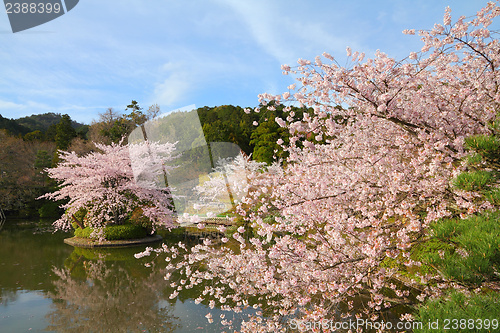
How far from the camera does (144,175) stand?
50.4 ft

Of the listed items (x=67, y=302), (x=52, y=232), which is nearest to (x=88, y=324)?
(x=67, y=302)

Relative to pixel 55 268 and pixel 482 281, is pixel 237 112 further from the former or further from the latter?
pixel 482 281

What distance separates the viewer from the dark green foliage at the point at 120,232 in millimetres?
14234

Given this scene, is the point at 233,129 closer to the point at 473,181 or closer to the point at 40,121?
the point at 473,181

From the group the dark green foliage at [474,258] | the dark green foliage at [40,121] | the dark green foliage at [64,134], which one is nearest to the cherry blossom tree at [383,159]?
the dark green foliage at [474,258]

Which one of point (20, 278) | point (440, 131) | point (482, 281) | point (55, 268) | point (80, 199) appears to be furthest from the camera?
point (80, 199)

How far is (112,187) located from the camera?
49.9 ft

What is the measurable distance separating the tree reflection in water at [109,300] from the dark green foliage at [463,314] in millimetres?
4763

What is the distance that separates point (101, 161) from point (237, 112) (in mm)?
23767

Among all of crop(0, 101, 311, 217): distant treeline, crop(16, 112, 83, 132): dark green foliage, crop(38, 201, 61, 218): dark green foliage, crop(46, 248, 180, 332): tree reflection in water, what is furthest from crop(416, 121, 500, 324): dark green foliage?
crop(16, 112, 83, 132): dark green foliage

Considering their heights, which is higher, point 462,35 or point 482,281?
point 462,35

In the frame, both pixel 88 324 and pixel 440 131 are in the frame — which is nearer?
pixel 440 131

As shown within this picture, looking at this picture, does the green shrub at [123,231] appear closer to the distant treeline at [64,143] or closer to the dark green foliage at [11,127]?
the distant treeline at [64,143]

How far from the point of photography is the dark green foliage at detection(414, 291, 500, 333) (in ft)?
6.21
